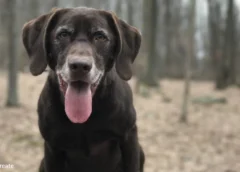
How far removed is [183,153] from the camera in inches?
326

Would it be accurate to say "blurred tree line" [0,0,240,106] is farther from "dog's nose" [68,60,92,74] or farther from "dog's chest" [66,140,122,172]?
"dog's nose" [68,60,92,74]

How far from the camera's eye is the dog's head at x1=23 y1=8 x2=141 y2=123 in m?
3.33

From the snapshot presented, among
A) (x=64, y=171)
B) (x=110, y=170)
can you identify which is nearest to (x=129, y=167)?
(x=110, y=170)

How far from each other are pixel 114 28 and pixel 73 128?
0.93m

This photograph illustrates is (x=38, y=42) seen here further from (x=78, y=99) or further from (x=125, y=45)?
(x=125, y=45)

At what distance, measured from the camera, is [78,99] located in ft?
11.3

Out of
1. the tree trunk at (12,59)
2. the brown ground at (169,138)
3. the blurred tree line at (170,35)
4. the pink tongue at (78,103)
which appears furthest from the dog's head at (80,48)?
the blurred tree line at (170,35)

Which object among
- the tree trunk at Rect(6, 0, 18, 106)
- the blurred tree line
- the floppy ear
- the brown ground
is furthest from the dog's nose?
the blurred tree line

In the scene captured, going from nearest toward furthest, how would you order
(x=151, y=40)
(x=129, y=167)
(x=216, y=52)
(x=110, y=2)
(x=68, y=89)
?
(x=68, y=89)
(x=129, y=167)
(x=151, y=40)
(x=216, y=52)
(x=110, y=2)

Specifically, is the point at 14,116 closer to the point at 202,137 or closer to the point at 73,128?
the point at 202,137

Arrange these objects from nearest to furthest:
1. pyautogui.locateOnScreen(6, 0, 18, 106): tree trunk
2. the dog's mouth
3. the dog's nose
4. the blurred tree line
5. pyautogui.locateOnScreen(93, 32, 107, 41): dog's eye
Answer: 1. the dog's nose
2. the dog's mouth
3. pyautogui.locateOnScreen(93, 32, 107, 41): dog's eye
4. pyautogui.locateOnScreen(6, 0, 18, 106): tree trunk
5. the blurred tree line

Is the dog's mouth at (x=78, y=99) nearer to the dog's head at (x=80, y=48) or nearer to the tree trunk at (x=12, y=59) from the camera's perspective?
the dog's head at (x=80, y=48)

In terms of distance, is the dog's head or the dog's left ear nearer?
the dog's head

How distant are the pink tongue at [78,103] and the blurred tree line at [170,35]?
13.1 m
